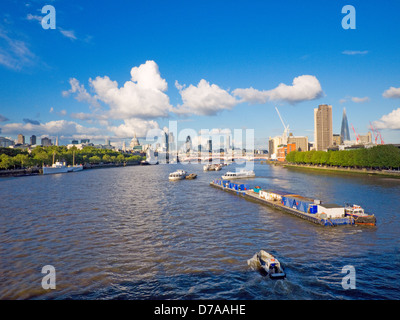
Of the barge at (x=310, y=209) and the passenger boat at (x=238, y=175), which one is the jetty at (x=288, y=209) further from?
the passenger boat at (x=238, y=175)

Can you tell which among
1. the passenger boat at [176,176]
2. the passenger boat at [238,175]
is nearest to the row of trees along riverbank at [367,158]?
the passenger boat at [238,175]

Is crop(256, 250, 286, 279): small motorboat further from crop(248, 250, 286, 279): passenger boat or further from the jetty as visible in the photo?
the jetty

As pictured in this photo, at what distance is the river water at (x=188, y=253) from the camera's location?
1905 cm

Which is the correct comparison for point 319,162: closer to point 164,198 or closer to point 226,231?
point 164,198

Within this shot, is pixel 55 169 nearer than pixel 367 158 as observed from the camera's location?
No

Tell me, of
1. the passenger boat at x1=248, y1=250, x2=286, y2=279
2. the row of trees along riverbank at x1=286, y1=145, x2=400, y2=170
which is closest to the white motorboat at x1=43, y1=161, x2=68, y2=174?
the row of trees along riverbank at x1=286, y1=145, x2=400, y2=170

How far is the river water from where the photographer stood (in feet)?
62.5

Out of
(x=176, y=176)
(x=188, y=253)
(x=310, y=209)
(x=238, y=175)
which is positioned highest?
A: (x=176, y=176)

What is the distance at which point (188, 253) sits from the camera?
26.0 metres

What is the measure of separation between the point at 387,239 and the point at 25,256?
34.7 m

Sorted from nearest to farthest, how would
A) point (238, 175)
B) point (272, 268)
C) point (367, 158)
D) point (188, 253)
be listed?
point (272, 268) → point (188, 253) → point (238, 175) → point (367, 158)

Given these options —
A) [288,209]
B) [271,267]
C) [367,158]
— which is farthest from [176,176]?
[271,267]

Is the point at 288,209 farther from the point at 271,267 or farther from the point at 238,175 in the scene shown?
the point at 238,175

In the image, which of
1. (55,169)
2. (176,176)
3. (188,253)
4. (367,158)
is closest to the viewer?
(188,253)
